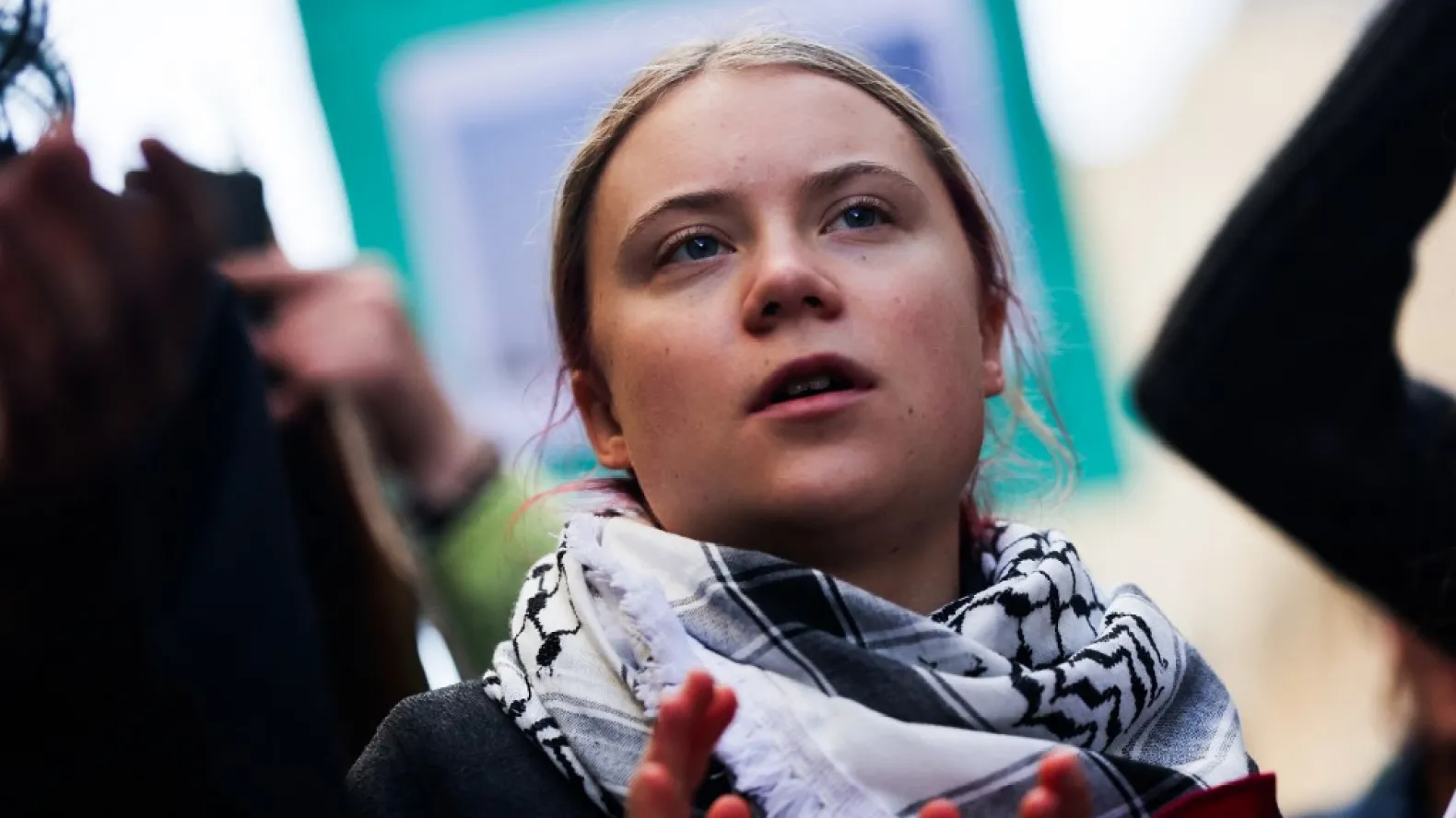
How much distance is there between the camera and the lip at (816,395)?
0.88 meters

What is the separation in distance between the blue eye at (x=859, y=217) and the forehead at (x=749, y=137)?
34 mm

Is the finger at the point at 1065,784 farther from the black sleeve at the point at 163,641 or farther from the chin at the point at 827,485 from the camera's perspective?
the black sleeve at the point at 163,641

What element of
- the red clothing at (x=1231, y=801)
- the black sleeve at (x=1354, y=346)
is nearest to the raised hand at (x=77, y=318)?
the red clothing at (x=1231, y=801)

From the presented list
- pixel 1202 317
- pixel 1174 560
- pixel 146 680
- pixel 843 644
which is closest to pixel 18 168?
pixel 146 680

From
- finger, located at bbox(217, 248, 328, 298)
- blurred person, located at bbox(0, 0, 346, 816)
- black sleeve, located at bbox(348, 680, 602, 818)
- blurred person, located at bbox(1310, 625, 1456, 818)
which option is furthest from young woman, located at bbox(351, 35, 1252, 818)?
blurred person, located at bbox(1310, 625, 1456, 818)

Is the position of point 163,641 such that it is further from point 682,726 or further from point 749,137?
point 749,137

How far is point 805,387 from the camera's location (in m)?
0.90

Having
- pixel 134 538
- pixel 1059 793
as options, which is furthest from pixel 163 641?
pixel 1059 793

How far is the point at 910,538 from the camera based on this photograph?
0.96 metres

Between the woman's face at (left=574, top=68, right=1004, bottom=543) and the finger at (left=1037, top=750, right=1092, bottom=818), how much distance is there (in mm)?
243

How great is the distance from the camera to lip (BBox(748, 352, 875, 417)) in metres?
0.88

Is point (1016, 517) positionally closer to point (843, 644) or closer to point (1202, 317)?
point (1202, 317)

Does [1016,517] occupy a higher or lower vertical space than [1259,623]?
higher

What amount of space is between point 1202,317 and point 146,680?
2.97 feet
